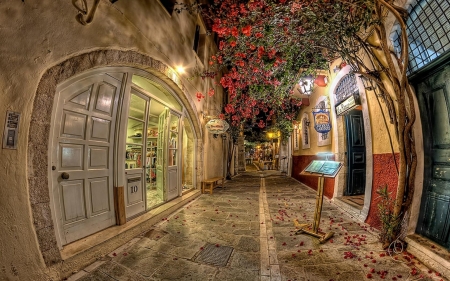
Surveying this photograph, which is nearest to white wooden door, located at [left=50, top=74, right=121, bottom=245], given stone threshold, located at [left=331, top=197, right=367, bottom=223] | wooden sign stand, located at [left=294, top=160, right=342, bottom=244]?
wooden sign stand, located at [left=294, top=160, right=342, bottom=244]

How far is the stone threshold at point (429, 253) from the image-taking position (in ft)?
8.26

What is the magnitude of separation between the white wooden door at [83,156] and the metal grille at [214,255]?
6.61 feet

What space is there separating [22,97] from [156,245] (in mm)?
2993

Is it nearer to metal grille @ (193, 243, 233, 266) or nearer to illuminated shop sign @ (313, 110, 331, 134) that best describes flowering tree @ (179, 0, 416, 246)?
illuminated shop sign @ (313, 110, 331, 134)

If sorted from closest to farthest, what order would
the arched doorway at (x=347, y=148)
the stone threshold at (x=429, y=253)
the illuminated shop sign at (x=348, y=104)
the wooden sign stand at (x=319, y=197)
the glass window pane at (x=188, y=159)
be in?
the stone threshold at (x=429, y=253), the wooden sign stand at (x=319, y=197), the illuminated shop sign at (x=348, y=104), the arched doorway at (x=347, y=148), the glass window pane at (x=188, y=159)

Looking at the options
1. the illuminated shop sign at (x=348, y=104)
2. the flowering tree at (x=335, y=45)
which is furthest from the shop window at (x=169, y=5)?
the illuminated shop sign at (x=348, y=104)

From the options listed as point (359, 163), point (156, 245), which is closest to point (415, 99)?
point (359, 163)

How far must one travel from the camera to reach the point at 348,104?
17.3 feet

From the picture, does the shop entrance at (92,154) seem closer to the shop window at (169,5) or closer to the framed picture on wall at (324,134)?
the shop window at (169,5)

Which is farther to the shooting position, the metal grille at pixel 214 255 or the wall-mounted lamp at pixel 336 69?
the wall-mounted lamp at pixel 336 69

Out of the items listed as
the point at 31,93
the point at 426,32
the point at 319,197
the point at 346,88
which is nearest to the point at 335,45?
the point at 426,32

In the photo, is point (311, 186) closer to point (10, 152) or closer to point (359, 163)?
point (359, 163)

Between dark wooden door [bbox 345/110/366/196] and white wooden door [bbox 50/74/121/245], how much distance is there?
269 inches

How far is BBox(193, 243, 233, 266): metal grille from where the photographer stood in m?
2.97
